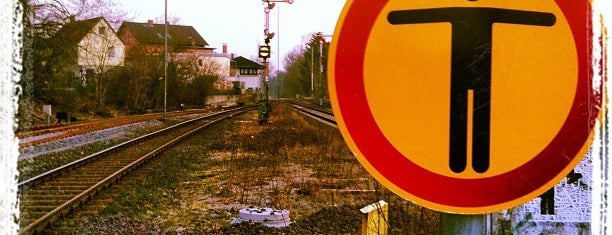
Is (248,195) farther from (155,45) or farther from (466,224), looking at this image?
(155,45)

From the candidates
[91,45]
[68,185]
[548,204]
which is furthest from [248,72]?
[548,204]

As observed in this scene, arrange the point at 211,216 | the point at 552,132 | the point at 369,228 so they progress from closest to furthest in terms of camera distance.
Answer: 1. the point at 552,132
2. the point at 369,228
3. the point at 211,216

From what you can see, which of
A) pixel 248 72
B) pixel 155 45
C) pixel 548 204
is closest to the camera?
pixel 548 204

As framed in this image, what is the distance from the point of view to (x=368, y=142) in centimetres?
152

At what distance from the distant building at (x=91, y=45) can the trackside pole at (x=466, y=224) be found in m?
24.6

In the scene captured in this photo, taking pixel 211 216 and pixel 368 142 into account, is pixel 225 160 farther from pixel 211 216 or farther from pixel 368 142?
pixel 368 142

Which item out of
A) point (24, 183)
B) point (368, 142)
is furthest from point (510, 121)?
point (24, 183)

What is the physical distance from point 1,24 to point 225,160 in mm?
12203

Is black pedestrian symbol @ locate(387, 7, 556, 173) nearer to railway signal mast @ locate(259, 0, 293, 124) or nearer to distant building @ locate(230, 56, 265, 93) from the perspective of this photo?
railway signal mast @ locate(259, 0, 293, 124)

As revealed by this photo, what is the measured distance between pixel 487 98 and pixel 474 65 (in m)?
0.08

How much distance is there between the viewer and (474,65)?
143 centimetres

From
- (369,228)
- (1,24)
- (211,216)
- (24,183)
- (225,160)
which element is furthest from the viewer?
(225,160)

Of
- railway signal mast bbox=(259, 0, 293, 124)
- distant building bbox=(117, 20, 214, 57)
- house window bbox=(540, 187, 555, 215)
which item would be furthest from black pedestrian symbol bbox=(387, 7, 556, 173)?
distant building bbox=(117, 20, 214, 57)

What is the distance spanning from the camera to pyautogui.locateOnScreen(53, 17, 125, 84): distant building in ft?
81.9
